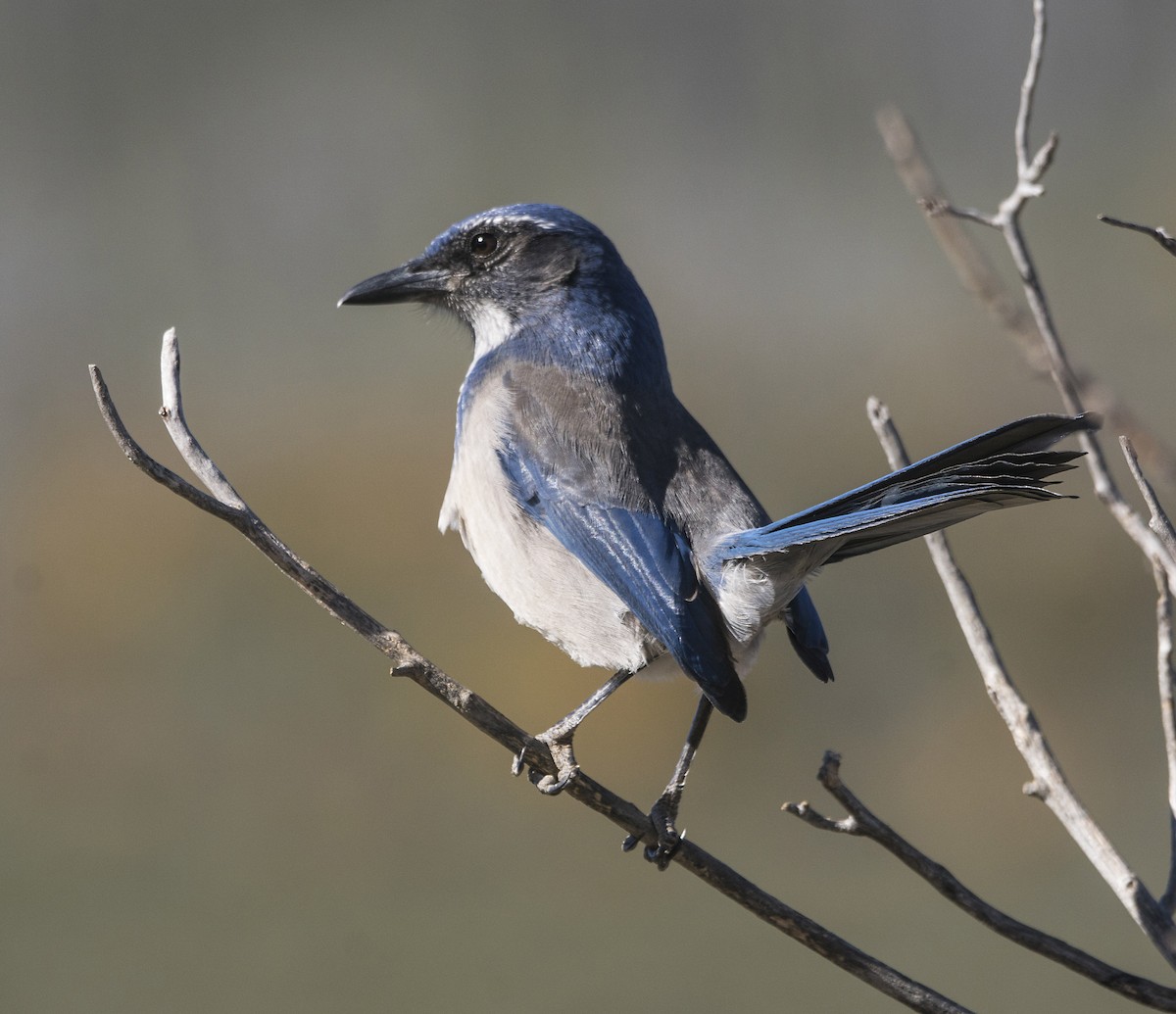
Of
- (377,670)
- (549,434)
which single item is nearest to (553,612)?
(549,434)

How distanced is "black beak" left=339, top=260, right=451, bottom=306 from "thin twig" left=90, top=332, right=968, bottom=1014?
1.41 m

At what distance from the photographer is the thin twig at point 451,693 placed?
2.29 m

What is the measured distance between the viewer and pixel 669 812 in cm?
288

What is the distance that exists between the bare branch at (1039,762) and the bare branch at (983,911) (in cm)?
6

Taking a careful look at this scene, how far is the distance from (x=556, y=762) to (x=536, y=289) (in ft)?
4.87

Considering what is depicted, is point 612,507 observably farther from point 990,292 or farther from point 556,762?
point 990,292

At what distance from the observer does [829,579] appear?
28.8 ft

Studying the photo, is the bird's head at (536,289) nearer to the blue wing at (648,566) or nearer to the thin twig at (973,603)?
the blue wing at (648,566)

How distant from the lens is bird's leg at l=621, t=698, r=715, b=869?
9.00ft

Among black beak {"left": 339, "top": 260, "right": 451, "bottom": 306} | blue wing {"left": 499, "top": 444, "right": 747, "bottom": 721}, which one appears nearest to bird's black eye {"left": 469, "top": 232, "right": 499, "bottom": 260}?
black beak {"left": 339, "top": 260, "right": 451, "bottom": 306}

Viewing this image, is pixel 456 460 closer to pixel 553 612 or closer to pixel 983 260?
pixel 553 612

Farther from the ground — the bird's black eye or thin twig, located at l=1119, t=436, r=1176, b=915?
the bird's black eye

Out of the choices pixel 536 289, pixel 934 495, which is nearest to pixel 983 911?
pixel 934 495

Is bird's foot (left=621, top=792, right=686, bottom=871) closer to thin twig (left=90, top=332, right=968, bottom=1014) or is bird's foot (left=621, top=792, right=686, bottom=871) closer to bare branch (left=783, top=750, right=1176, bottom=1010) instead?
thin twig (left=90, top=332, right=968, bottom=1014)
